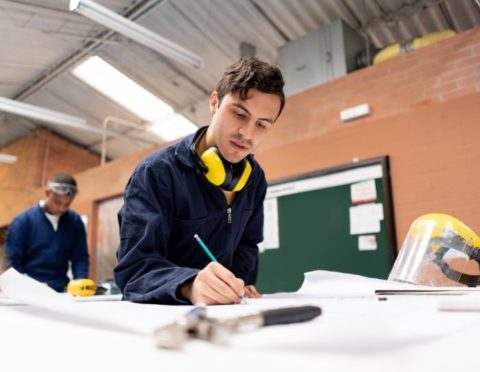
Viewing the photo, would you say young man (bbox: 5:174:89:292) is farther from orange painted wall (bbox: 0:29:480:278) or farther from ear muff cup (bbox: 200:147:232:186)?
ear muff cup (bbox: 200:147:232:186)

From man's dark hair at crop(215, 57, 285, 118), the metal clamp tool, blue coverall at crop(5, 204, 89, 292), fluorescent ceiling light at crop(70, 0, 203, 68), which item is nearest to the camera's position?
the metal clamp tool

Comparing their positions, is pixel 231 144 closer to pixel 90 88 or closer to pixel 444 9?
pixel 444 9

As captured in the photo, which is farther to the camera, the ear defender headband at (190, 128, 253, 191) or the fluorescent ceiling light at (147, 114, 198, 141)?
the fluorescent ceiling light at (147, 114, 198, 141)

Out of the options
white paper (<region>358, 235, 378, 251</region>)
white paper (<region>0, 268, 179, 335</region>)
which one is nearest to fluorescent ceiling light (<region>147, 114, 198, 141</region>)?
white paper (<region>358, 235, 378, 251</region>)

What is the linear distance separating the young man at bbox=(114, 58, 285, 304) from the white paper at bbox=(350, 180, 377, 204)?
1696mm

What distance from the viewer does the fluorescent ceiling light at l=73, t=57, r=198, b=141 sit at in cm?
495

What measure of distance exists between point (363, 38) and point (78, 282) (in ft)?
10.5

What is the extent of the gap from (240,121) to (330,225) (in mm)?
2003

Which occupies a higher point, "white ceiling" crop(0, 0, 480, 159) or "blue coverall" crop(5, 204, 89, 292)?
"white ceiling" crop(0, 0, 480, 159)

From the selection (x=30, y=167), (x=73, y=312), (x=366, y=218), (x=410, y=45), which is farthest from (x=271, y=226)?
(x=30, y=167)

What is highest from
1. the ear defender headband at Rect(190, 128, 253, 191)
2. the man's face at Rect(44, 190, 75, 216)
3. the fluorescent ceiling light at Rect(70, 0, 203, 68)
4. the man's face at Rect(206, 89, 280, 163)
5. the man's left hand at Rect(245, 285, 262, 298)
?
the fluorescent ceiling light at Rect(70, 0, 203, 68)

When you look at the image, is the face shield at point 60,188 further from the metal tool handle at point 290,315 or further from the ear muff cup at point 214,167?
the metal tool handle at point 290,315

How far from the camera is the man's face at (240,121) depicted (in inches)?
45.6

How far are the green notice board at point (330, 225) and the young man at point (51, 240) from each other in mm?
1479
